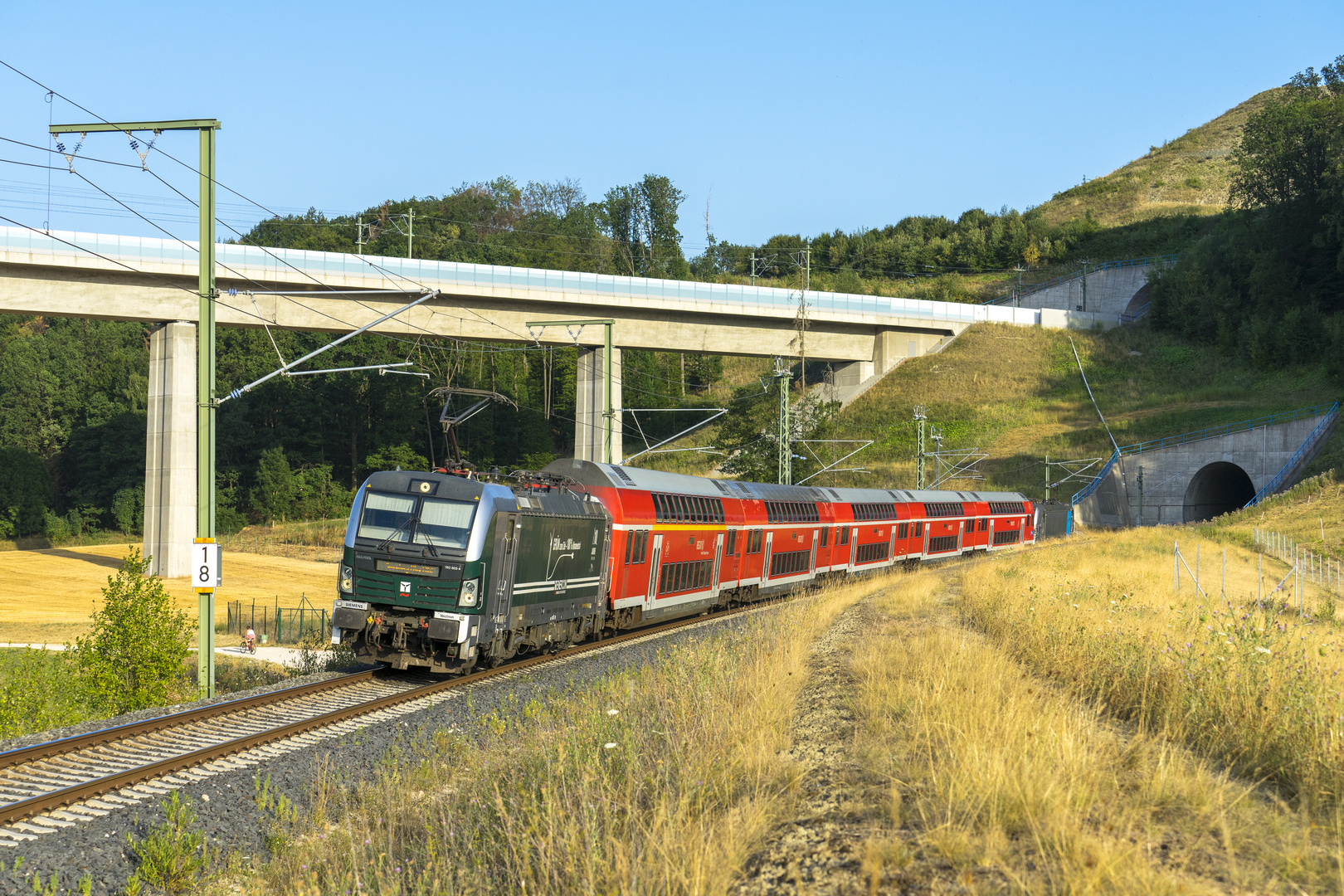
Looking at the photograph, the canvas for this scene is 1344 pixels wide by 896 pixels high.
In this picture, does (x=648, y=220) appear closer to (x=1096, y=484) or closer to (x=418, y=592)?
(x=1096, y=484)

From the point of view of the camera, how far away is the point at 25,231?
44781mm

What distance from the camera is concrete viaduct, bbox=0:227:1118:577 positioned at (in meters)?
46.3

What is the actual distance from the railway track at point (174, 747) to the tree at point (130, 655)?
10.2 feet

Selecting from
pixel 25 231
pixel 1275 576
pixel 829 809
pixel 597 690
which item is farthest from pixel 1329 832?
pixel 25 231

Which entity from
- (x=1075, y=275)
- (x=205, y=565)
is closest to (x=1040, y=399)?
(x=1075, y=275)

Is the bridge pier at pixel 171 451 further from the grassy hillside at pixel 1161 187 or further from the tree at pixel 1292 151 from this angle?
the grassy hillside at pixel 1161 187

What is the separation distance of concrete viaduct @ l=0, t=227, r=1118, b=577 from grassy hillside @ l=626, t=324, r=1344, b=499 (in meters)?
15.5

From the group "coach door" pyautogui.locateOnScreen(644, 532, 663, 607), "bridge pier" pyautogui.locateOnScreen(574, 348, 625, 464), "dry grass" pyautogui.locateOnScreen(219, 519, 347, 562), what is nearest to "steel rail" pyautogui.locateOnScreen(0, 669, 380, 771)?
"coach door" pyautogui.locateOnScreen(644, 532, 663, 607)

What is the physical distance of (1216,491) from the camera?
232 ft

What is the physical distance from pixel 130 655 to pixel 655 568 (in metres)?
10.6

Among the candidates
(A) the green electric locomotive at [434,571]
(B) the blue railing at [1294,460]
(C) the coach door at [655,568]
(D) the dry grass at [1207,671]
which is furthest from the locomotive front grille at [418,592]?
(B) the blue railing at [1294,460]

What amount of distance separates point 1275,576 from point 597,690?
31177 millimetres

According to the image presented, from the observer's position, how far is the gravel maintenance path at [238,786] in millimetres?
7680

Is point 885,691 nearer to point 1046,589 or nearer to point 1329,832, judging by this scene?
point 1329,832
